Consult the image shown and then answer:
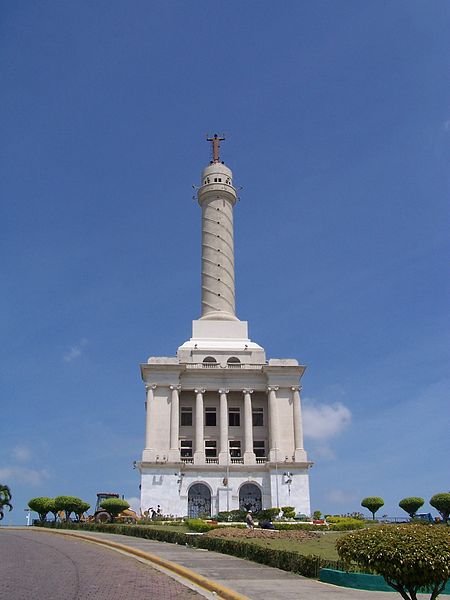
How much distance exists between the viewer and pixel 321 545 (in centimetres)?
2777

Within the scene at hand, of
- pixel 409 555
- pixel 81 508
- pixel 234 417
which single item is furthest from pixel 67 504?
pixel 409 555

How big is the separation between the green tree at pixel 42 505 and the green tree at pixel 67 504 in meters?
0.65

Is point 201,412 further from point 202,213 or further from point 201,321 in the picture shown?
point 202,213

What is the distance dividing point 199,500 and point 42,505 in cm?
1342

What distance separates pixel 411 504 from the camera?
5216 centimetres

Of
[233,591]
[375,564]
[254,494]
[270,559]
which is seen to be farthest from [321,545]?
[254,494]

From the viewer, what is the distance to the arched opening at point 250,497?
184 ft

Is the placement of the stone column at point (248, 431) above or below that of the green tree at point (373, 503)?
above

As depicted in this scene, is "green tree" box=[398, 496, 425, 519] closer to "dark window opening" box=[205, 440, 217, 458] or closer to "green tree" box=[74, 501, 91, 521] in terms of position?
"dark window opening" box=[205, 440, 217, 458]

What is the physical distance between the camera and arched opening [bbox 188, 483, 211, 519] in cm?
5566

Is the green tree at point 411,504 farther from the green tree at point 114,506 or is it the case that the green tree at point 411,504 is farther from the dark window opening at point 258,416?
the green tree at point 114,506

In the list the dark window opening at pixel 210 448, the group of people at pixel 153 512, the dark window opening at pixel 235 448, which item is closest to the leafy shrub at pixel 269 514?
the group of people at pixel 153 512

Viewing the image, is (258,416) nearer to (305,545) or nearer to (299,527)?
(299,527)

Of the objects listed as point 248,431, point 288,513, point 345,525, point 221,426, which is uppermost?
point 221,426
